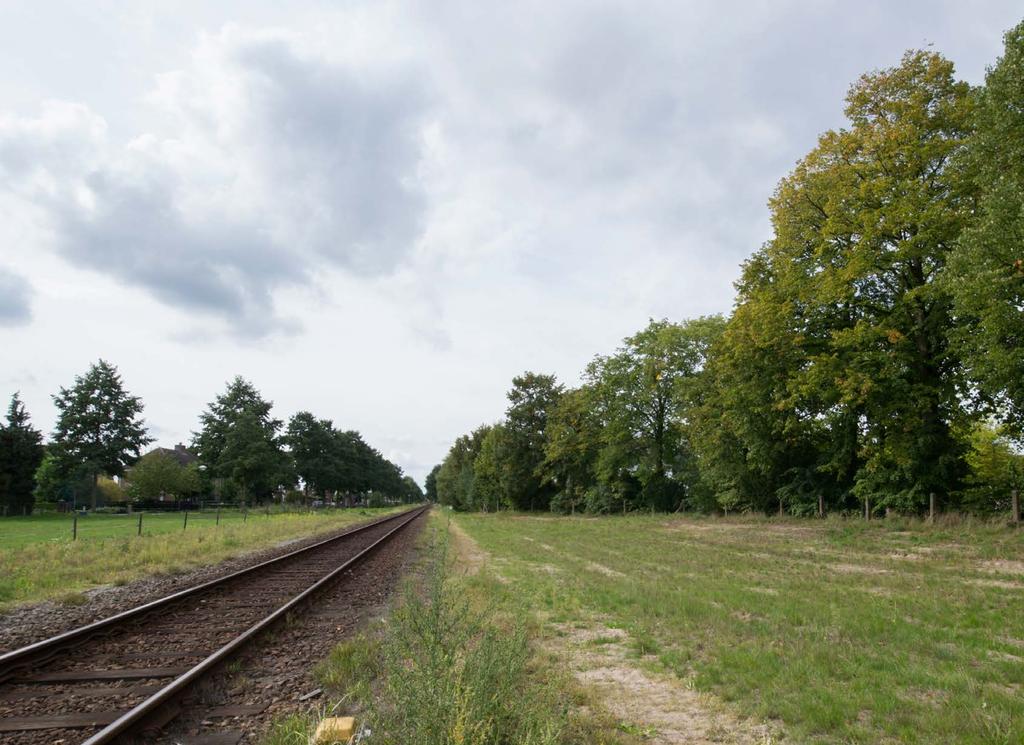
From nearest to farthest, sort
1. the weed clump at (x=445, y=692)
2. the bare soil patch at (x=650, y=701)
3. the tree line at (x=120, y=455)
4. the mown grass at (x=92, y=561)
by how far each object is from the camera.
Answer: the weed clump at (x=445, y=692) < the bare soil patch at (x=650, y=701) < the mown grass at (x=92, y=561) < the tree line at (x=120, y=455)

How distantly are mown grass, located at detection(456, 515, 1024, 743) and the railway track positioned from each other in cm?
505

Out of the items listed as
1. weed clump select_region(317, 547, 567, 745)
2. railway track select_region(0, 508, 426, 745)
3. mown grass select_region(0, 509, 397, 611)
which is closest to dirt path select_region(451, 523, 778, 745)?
weed clump select_region(317, 547, 567, 745)

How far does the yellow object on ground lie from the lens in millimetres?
4590

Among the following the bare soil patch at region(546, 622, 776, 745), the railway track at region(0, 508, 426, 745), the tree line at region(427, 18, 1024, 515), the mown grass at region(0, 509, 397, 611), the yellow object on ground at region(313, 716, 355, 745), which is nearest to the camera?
the yellow object on ground at region(313, 716, 355, 745)

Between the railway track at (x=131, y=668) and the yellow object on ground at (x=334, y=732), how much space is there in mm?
1160

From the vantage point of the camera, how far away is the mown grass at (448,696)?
4.12m

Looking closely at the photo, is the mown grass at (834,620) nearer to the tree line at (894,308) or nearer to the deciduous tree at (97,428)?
the tree line at (894,308)

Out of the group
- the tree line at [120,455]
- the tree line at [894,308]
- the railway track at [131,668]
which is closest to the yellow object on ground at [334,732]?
the railway track at [131,668]

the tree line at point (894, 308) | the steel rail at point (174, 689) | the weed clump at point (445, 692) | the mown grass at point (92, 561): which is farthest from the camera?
the tree line at point (894, 308)

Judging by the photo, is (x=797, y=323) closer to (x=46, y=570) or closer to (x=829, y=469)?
(x=829, y=469)

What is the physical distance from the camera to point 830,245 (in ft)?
77.5

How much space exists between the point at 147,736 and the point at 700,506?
39.1m

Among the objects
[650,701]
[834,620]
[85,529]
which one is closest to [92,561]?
[650,701]

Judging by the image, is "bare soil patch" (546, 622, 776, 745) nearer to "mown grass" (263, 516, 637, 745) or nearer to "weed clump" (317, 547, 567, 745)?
"mown grass" (263, 516, 637, 745)
